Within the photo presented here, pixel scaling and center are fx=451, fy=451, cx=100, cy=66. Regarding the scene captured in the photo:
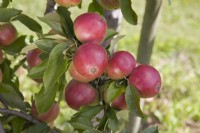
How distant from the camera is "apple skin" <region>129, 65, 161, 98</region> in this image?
0.97m

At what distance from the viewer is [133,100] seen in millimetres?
954

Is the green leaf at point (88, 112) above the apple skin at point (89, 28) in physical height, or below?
below

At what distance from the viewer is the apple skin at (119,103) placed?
41.4 inches

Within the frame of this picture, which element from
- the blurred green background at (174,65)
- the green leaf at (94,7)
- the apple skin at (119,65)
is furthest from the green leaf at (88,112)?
the blurred green background at (174,65)

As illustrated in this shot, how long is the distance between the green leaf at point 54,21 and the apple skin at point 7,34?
6.7 inches

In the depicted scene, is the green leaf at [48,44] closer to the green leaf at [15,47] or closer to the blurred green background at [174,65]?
the green leaf at [15,47]

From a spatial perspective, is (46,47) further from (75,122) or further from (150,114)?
(150,114)

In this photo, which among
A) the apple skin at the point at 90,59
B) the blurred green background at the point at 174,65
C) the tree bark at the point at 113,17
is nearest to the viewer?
the apple skin at the point at 90,59

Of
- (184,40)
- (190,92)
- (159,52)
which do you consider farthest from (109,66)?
(184,40)

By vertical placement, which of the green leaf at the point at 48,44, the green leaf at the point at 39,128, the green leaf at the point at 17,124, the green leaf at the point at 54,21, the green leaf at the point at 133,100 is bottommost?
the green leaf at the point at 17,124

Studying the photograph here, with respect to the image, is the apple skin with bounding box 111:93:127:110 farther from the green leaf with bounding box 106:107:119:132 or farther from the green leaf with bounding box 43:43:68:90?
the green leaf with bounding box 43:43:68:90

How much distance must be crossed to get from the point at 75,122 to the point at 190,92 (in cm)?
308

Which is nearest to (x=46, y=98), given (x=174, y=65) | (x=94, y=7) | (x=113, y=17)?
(x=94, y=7)

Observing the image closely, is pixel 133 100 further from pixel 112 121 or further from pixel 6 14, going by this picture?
pixel 6 14
